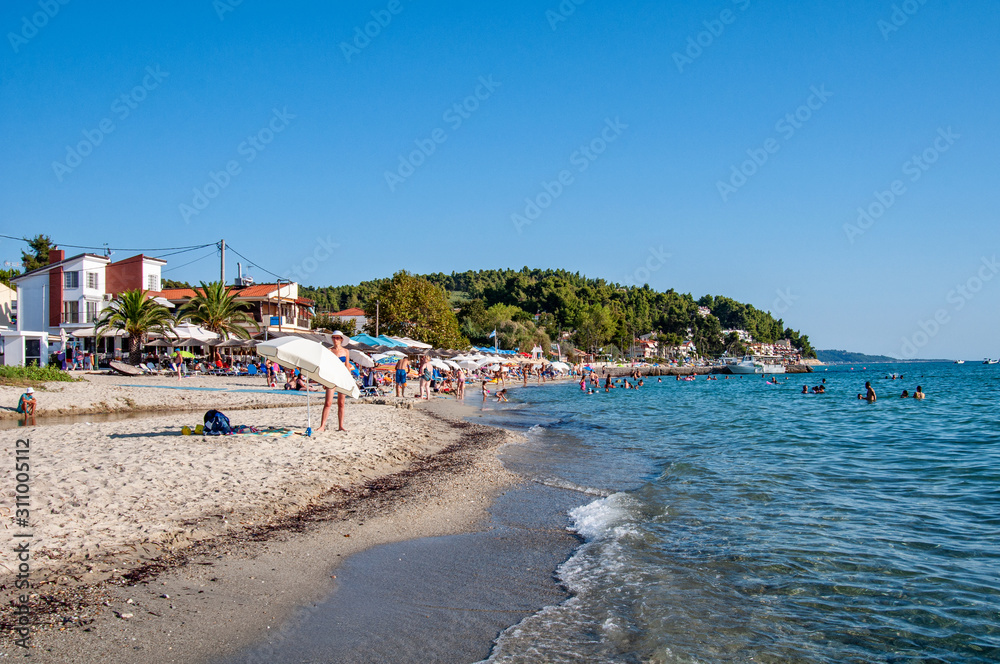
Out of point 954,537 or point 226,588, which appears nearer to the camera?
point 226,588

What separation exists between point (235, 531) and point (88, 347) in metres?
47.0

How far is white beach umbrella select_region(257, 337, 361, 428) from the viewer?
35.0ft

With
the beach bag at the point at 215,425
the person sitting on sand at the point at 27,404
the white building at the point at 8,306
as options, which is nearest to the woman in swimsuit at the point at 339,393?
the beach bag at the point at 215,425

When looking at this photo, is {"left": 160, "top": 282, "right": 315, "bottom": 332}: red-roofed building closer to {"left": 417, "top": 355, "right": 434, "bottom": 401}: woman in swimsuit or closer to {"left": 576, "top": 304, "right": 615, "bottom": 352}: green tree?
{"left": 417, "top": 355, "right": 434, "bottom": 401}: woman in swimsuit

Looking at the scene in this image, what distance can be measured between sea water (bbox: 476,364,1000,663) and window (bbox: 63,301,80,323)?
42.5 m

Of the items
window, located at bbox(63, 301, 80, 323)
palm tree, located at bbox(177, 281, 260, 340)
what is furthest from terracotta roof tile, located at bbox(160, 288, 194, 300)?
palm tree, located at bbox(177, 281, 260, 340)

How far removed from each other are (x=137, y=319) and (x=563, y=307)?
91.5m

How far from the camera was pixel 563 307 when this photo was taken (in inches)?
4788

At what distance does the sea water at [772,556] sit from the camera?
15.2 ft

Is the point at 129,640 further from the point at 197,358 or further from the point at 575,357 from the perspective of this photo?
the point at 575,357

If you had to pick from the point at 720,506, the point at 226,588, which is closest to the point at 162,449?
the point at 226,588

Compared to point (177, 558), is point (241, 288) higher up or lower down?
higher up

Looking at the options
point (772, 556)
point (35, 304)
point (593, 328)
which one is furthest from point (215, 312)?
point (593, 328)

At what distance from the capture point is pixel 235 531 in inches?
260
